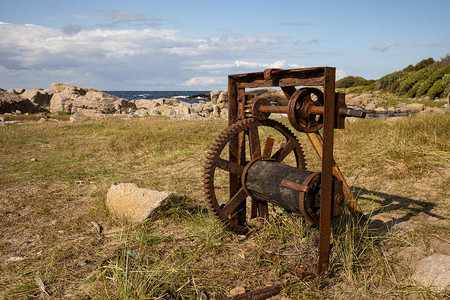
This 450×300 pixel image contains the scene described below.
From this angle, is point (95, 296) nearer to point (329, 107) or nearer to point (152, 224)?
point (152, 224)

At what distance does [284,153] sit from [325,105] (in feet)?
4.51

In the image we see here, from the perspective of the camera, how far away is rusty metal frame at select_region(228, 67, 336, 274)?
2.82 m

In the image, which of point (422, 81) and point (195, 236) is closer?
point (195, 236)

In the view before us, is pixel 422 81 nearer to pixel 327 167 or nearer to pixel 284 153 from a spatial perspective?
pixel 284 153

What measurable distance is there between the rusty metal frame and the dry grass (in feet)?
1.37

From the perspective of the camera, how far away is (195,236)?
400cm

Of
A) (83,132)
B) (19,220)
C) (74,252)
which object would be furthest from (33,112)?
(74,252)

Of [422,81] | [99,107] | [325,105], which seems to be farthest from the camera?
[422,81]

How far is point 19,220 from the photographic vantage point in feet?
15.7

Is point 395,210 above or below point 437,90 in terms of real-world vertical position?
below

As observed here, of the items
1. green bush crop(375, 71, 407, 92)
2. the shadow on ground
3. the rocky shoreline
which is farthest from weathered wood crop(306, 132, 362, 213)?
green bush crop(375, 71, 407, 92)

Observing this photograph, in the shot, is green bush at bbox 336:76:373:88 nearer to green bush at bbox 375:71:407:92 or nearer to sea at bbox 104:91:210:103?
green bush at bbox 375:71:407:92

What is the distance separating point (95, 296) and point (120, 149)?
6766 millimetres

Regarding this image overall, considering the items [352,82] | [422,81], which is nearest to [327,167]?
[422,81]
